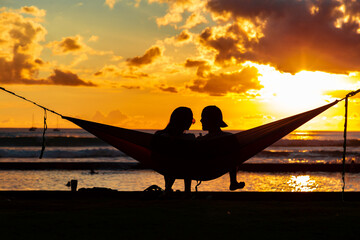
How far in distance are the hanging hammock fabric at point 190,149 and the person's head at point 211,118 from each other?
16 centimetres

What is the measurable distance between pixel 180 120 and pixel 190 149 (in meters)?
0.32

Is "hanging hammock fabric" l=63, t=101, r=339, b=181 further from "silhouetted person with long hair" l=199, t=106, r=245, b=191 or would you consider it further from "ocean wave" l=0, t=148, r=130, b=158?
"ocean wave" l=0, t=148, r=130, b=158

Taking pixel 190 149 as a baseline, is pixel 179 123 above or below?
above
